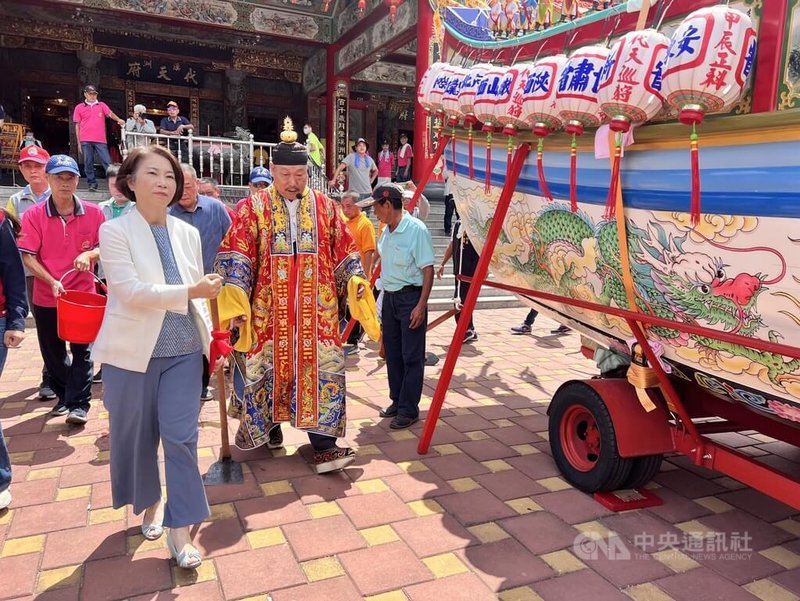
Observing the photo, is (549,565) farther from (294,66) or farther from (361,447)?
(294,66)

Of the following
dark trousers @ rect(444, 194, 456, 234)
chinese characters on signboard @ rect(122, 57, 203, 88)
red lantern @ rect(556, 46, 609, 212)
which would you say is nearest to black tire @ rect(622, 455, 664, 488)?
red lantern @ rect(556, 46, 609, 212)

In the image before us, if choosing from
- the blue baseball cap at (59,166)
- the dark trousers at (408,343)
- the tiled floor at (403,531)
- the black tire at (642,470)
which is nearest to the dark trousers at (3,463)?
the tiled floor at (403,531)

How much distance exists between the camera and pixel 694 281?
2.23 m

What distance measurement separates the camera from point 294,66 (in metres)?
14.8

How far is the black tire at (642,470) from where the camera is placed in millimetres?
2760

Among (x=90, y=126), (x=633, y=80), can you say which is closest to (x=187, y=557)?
(x=633, y=80)

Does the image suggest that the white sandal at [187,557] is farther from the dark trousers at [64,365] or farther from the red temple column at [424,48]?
the red temple column at [424,48]

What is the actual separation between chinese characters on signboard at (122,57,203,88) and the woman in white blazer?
13.5m

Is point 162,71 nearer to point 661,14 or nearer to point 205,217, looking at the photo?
point 205,217

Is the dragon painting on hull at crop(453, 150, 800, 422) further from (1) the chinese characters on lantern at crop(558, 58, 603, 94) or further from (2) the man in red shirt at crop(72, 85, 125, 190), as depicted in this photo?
(2) the man in red shirt at crop(72, 85, 125, 190)

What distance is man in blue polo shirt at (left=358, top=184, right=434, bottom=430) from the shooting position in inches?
142

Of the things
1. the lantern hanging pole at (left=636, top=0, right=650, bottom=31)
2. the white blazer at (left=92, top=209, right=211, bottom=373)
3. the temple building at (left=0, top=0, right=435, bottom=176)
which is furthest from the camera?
the temple building at (left=0, top=0, right=435, bottom=176)

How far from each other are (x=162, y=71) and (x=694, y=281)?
14.5m

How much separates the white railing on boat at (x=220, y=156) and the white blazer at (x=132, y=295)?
301 inches
